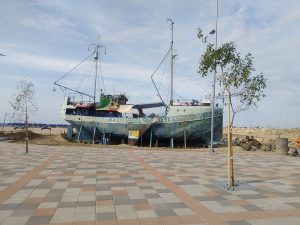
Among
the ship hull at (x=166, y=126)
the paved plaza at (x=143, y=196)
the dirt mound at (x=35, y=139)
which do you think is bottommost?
the paved plaza at (x=143, y=196)

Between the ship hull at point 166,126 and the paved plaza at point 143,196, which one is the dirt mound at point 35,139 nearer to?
the ship hull at point 166,126

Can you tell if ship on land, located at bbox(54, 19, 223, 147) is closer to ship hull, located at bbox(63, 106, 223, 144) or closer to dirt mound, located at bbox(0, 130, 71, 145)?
ship hull, located at bbox(63, 106, 223, 144)

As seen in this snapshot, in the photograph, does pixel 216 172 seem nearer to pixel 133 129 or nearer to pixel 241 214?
pixel 241 214

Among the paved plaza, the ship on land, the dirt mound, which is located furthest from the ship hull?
the paved plaza

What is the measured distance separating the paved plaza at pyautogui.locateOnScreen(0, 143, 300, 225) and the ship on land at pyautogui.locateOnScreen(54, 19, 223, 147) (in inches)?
850

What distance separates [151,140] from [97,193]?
28177 mm

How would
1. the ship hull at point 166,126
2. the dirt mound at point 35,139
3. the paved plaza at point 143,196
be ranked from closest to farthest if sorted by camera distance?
the paved plaza at point 143,196
the dirt mound at point 35,139
the ship hull at point 166,126

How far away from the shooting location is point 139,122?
39.2m

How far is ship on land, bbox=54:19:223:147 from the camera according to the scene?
37.9 metres

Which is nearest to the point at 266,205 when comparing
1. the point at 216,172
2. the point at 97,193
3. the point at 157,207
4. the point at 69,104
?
the point at 157,207

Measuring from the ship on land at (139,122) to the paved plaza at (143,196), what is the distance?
70.8ft

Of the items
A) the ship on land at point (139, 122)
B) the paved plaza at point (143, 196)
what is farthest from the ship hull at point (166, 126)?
the paved plaza at point (143, 196)

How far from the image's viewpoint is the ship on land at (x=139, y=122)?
37906 millimetres

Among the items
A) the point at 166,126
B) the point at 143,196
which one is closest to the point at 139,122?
the point at 166,126
